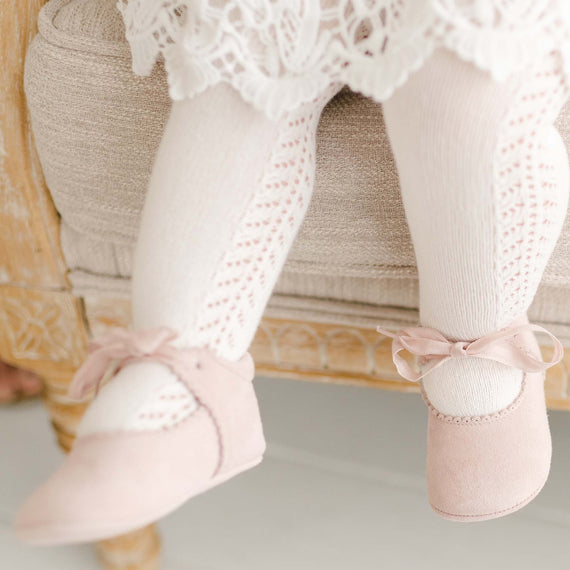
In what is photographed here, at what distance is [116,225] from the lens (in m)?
0.73

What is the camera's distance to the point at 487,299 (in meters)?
0.58

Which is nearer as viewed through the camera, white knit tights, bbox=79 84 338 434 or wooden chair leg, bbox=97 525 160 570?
white knit tights, bbox=79 84 338 434

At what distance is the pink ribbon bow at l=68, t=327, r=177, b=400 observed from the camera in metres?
0.54

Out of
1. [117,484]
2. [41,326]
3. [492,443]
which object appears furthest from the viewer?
[41,326]

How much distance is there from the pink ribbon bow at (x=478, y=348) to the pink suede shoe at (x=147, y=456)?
5.4 inches

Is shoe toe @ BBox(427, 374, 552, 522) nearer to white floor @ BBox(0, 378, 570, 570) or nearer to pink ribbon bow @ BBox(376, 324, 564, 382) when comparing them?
pink ribbon bow @ BBox(376, 324, 564, 382)

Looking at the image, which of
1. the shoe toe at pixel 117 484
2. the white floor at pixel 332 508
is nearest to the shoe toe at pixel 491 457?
the shoe toe at pixel 117 484

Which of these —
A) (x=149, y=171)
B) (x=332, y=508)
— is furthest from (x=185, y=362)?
(x=332, y=508)

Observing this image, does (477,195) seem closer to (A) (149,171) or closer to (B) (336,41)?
(B) (336,41)

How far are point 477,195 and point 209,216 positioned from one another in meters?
0.20

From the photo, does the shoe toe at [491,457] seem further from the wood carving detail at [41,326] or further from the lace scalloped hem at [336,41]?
the wood carving detail at [41,326]

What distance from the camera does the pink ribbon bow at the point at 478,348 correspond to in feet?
1.92

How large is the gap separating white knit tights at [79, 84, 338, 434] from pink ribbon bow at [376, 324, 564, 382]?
15cm

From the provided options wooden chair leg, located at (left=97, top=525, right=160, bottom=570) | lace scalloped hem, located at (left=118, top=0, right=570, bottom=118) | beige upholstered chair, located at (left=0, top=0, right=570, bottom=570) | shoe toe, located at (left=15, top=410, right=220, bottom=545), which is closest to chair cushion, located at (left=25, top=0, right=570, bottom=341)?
beige upholstered chair, located at (left=0, top=0, right=570, bottom=570)
